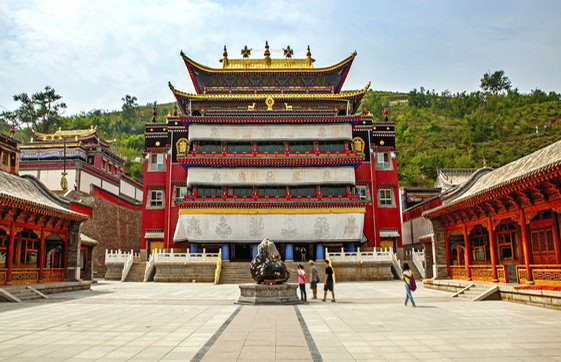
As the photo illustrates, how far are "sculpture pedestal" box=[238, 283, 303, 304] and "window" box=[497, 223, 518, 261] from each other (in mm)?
11014

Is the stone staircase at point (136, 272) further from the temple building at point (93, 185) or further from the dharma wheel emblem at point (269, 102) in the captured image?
the dharma wheel emblem at point (269, 102)

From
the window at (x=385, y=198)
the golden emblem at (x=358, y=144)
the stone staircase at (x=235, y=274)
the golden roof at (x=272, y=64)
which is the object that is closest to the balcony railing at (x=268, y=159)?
the golden emblem at (x=358, y=144)

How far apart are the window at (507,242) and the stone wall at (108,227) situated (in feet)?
101

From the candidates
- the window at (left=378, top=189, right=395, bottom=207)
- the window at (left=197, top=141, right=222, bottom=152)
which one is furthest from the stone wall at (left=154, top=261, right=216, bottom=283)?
the window at (left=378, top=189, right=395, bottom=207)

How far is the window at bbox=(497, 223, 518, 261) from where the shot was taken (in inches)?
752

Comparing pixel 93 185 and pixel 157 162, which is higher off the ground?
pixel 157 162

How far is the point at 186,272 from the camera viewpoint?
30.2 meters

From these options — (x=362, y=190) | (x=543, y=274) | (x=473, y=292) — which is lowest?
(x=473, y=292)

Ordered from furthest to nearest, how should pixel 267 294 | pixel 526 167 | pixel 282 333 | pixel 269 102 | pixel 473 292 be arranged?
pixel 269 102
pixel 473 292
pixel 526 167
pixel 267 294
pixel 282 333

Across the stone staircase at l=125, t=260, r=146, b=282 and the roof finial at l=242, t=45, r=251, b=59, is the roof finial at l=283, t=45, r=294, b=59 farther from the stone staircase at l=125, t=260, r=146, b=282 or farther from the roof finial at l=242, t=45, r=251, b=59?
the stone staircase at l=125, t=260, r=146, b=282

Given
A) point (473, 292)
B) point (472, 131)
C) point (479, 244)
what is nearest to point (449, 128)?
point (472, 131)

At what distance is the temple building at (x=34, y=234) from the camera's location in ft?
59.4

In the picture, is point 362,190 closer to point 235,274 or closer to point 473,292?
point 235,274

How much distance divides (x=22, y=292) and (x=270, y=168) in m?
23.9
